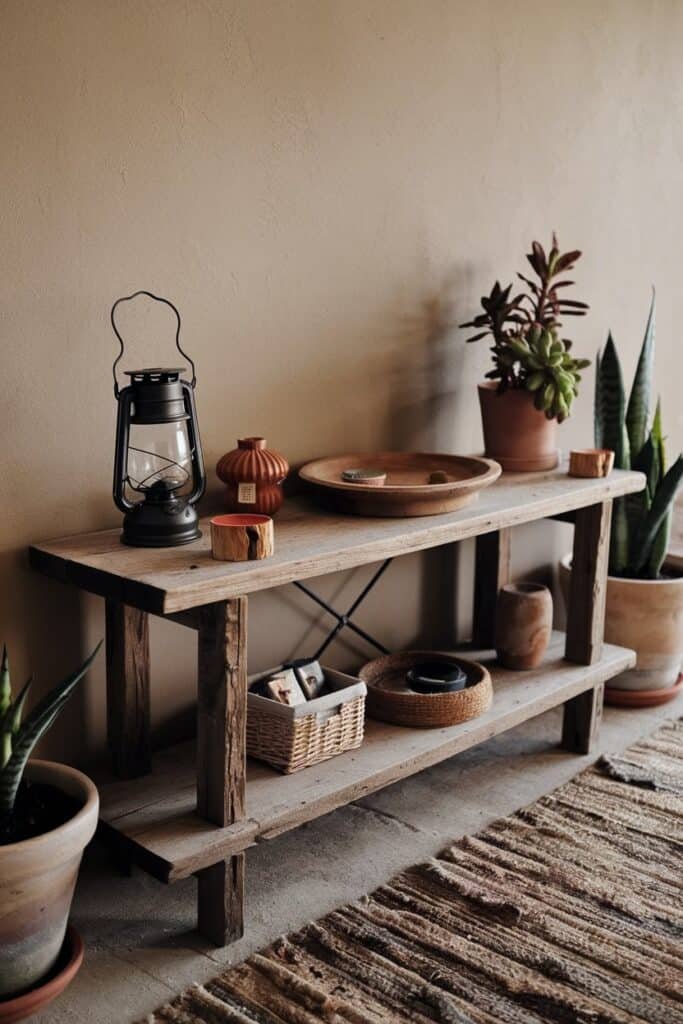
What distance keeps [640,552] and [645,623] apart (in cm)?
21

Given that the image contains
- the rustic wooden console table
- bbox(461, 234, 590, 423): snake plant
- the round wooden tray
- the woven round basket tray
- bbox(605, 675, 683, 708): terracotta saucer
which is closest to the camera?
the rustic wooden console table

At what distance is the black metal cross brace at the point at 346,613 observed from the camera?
2.77 m

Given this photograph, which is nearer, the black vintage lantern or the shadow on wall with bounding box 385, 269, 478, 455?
the black vintage lantern

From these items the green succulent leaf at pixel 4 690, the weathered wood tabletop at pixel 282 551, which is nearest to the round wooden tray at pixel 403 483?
the weathered wood tabletop at pixel 282 551

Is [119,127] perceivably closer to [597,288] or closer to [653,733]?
[597,288]

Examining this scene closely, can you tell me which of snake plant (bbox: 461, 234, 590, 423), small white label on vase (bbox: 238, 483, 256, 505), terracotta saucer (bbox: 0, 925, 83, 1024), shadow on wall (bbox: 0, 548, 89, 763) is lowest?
terracotta saucer (bbox: 0, 925, 83, 1024)

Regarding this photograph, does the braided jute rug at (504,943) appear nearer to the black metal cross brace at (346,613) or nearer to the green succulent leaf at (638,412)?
the black metal cross brace at (346,613)

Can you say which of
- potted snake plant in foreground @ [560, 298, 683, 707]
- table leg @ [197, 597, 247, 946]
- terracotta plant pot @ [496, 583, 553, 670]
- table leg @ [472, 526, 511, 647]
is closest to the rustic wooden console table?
table leg @ [197, 597, 247, 946]

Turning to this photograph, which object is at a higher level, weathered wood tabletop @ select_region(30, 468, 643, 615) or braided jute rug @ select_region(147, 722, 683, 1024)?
weathered wood tabletop @ select_region(30, 468, 643, 615)

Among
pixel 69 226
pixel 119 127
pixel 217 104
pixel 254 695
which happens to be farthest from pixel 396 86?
pixel 254 695

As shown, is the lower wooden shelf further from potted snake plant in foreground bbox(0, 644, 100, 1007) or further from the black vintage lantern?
the black vintage lantern

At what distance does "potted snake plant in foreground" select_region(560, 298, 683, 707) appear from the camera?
126 inches

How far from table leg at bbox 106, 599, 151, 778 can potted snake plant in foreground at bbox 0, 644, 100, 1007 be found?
29 centimetres

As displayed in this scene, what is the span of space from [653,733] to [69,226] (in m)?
2.02
